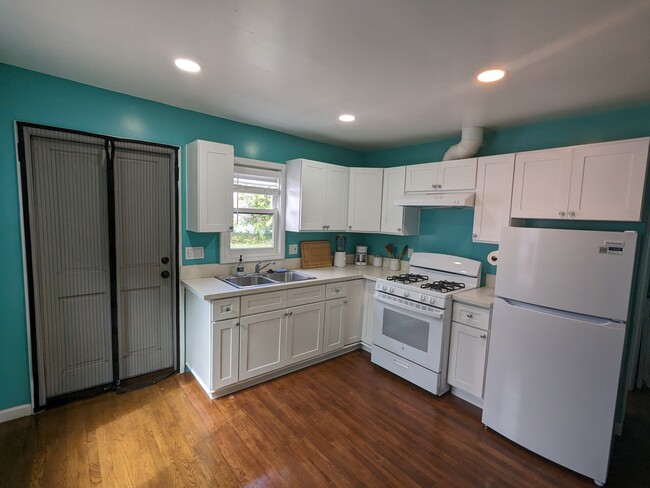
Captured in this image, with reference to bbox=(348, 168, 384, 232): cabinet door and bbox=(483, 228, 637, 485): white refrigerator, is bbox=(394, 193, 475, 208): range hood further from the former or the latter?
bbox=(483, 228, 637, 485): white refrigerator

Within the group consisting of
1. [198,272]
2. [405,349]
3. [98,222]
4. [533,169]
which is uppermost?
[533,169]

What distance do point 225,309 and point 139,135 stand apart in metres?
1.61

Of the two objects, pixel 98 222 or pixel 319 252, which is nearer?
pixel 98 222

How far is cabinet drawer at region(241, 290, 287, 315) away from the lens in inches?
101

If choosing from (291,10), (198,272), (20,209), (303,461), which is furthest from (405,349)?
(20,209)

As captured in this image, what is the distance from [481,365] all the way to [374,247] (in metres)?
2.06

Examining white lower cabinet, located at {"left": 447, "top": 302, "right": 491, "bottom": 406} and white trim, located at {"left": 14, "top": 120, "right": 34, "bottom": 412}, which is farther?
white lower cabinet, located at {"left": 447, "top": 302, "right": 491, "bottom": 406}

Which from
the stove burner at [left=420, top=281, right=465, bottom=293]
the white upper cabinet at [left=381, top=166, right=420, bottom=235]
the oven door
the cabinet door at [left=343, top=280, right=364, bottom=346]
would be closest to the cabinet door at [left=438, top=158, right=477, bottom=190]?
the white upper cabinet at [left=381, top=166, right=420, bottom=235]

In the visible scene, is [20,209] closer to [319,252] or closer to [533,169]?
[319,252]

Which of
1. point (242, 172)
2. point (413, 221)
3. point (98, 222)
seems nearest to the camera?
point (98, 222)

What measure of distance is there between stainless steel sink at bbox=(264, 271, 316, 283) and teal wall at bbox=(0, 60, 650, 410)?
640 millimetres

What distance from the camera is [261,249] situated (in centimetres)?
338

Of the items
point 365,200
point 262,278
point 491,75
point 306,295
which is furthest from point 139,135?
point 491,75

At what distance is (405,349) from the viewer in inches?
114
